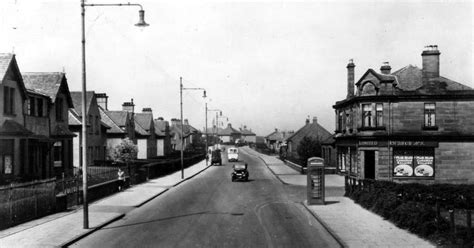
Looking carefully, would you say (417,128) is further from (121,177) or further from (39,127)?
(39,127)

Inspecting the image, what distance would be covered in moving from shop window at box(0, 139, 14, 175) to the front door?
25624 mm

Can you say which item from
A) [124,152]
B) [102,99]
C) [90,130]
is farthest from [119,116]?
[124,152]

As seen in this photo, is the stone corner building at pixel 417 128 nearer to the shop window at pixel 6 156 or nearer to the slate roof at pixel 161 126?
the shop window at pixel 6 156

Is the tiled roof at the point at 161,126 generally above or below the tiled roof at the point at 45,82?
below

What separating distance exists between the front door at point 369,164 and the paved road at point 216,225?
12299 mm

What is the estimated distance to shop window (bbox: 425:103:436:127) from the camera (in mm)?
35500

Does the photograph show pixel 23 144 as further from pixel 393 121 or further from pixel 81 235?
pixel 393 121

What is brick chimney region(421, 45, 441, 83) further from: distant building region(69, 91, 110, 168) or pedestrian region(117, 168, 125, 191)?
distant building region(69, 91, 110, 168)

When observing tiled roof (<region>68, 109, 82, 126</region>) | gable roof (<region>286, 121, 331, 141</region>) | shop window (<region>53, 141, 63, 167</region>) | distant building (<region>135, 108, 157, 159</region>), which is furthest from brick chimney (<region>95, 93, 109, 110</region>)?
gable roof (<region>286, 121, 331, 141</region>)

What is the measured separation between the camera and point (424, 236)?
14.1 m

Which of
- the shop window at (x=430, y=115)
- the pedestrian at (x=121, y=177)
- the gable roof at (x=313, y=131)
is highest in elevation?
the shop window at (x=430, y=115)

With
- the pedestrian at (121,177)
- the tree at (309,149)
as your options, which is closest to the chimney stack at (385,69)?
the tree at (309,149)

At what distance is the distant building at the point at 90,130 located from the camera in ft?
146

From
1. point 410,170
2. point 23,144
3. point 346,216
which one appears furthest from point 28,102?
point 410,170
